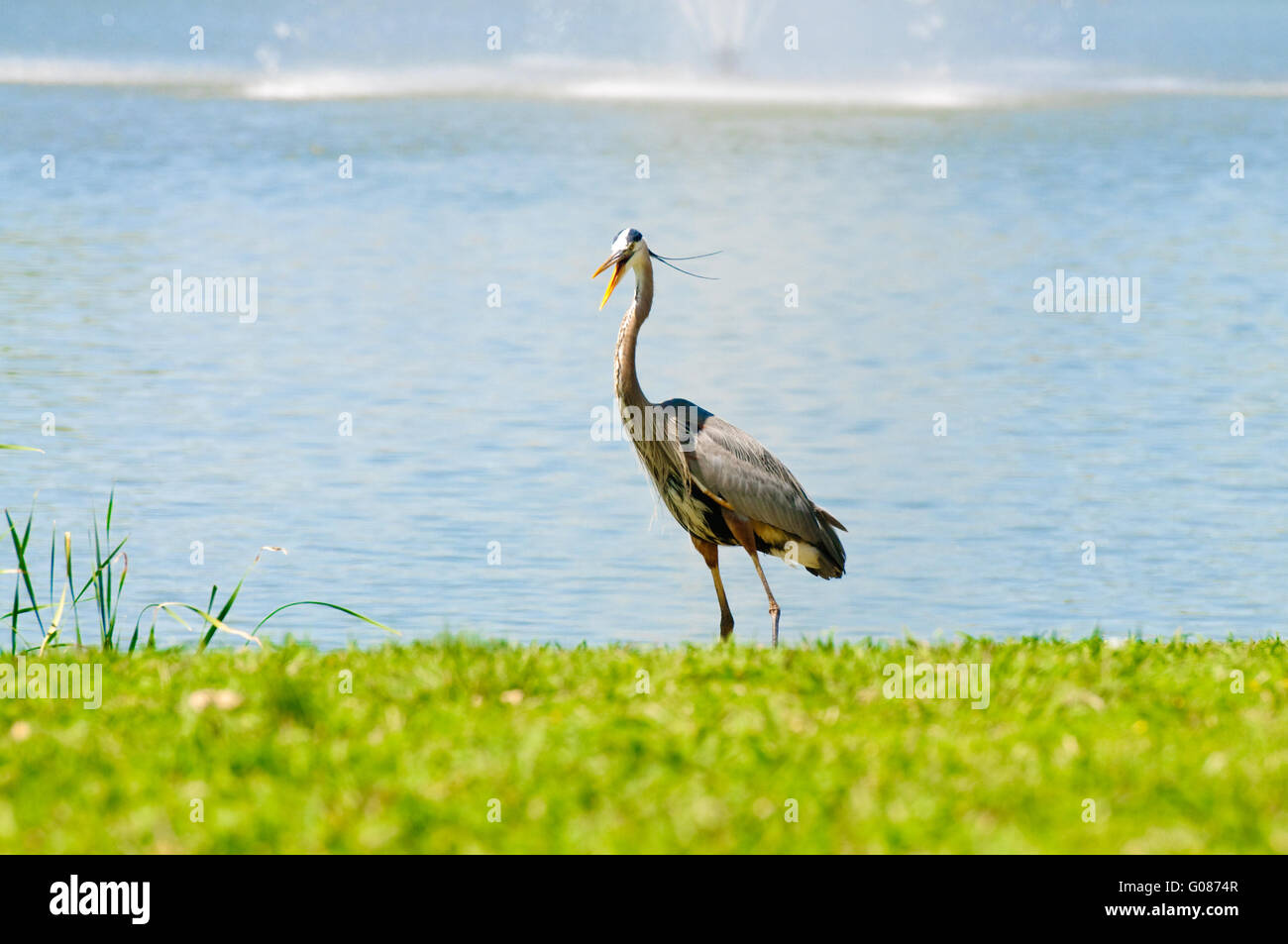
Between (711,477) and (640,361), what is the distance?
11197 mm

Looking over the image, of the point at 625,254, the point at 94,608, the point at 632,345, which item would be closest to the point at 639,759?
the point at 632,345

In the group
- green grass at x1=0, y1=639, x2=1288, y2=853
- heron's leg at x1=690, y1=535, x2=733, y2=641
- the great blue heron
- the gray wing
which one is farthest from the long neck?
green grass at x1=0, y1=639, x2=1288, y2=853

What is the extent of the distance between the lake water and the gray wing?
2.89 feet

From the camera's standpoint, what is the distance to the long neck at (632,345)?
946cm

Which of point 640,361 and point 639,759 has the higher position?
point 640,361

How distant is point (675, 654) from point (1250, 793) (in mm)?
2857

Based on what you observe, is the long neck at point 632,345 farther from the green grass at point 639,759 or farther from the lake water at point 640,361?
the green grass at point 639,759

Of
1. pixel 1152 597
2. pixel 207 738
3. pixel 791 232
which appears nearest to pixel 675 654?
pixel 207 738

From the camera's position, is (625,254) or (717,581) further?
(625,254)

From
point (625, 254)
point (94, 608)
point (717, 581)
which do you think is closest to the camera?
point (717, 581)

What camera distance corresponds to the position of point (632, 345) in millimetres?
9586

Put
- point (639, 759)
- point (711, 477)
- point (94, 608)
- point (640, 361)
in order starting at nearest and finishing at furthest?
point (639, 759), point (711, 477), point (94, 608), point (640, 361)

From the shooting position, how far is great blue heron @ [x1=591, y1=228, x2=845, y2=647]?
9.22 metres

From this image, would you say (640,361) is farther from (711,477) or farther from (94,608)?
(711,477)
